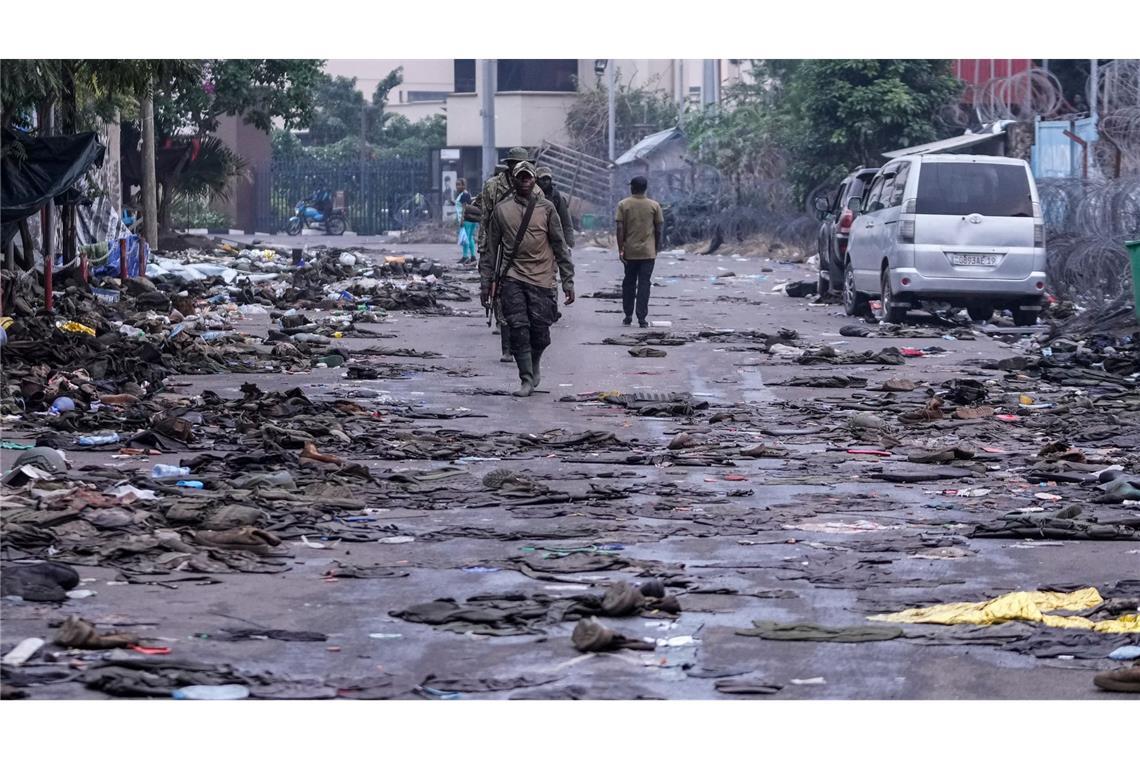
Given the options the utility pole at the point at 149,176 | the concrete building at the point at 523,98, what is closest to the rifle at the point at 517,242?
the utility pole at the point at 149,176

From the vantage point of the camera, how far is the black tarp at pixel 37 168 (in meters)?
17.9

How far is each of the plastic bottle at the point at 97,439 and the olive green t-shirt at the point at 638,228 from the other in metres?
10.1

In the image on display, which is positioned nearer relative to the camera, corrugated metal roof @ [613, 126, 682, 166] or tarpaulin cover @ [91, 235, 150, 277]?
tarpaulin cover @ [91, 235, 150, 277]

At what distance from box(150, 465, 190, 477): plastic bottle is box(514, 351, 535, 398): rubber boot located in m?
4.31

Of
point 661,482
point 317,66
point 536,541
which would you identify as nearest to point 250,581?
point 536,541

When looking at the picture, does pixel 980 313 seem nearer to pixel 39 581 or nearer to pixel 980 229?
pixel 980 229

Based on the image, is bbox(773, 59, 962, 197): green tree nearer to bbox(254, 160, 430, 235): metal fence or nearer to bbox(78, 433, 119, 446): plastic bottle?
bbox(254, 160, 430, 235): metal fence

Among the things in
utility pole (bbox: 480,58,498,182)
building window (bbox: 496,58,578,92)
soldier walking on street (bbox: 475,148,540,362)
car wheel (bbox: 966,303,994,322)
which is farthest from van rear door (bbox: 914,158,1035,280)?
building window (bbox: 496,58,578,92)

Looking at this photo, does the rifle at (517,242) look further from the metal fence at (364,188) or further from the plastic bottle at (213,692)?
the metal fence at (364,188)

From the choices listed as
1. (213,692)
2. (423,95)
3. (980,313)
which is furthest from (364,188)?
(213,692)

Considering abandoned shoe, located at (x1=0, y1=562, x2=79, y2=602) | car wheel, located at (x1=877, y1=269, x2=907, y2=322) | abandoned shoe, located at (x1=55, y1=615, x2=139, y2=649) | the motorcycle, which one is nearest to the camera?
abandoned shoe, located at (x1=55, y1=615, x2=139, y2=649)

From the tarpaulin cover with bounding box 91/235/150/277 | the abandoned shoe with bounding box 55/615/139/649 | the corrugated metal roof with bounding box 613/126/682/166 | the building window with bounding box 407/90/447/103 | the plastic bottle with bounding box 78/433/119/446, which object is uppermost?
the building window with bounding box 407/90/447/103

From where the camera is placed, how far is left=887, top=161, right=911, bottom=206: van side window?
19.9m

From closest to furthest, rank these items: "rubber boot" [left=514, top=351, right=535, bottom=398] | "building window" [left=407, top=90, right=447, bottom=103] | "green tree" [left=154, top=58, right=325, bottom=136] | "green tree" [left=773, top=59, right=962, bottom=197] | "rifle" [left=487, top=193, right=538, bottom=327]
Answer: "rifle" [left=487, top=193, right=538, bottom=327] → "rubber boot" [left=514, top=351, right=535, bottom=398] → "green tree" [left=154, top=58, right=325, bottom=136] → "green tree" [left=773, top=59, right=962, bottom=197] → "building window" [left=407, top=90, right=447, bottom=103]
